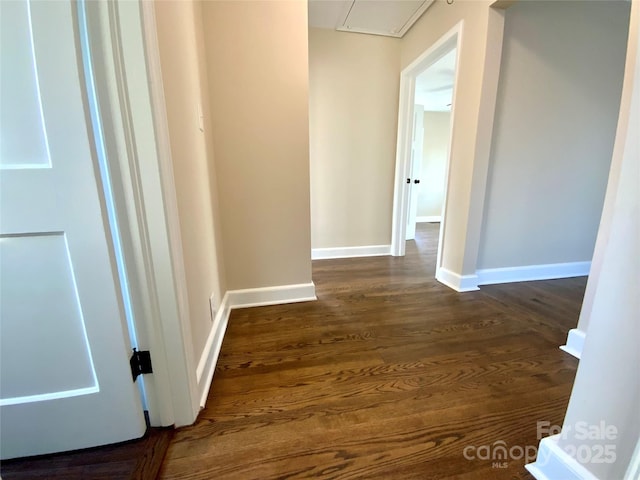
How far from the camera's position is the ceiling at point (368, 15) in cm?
234

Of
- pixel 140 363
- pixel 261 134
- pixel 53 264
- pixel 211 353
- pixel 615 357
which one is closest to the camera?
pixel 615 357

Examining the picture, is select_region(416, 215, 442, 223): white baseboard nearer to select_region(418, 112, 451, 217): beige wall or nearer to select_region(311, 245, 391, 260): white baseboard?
select_region(418, 112, 451, 217): beige wall

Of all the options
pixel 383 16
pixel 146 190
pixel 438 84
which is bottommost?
pixel 146 190

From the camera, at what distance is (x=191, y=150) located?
1.22 metres

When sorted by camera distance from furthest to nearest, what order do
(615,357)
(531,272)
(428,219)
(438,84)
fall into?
(428,219) < (438,84) < (531,272) < (615,357)

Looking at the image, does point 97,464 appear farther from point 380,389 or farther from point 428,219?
point 428,219

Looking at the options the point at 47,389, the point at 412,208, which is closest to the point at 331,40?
the point at 412,208

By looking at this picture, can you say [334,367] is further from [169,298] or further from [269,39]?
[269,39]

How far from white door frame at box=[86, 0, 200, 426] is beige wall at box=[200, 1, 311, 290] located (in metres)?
0.94

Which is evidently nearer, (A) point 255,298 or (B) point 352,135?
(A) point 255,298

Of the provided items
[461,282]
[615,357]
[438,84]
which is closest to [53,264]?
[615,357]

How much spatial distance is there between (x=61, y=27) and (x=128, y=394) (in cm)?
109

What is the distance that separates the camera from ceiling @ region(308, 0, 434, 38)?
7.66 feet

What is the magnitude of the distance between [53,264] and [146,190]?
34cm
